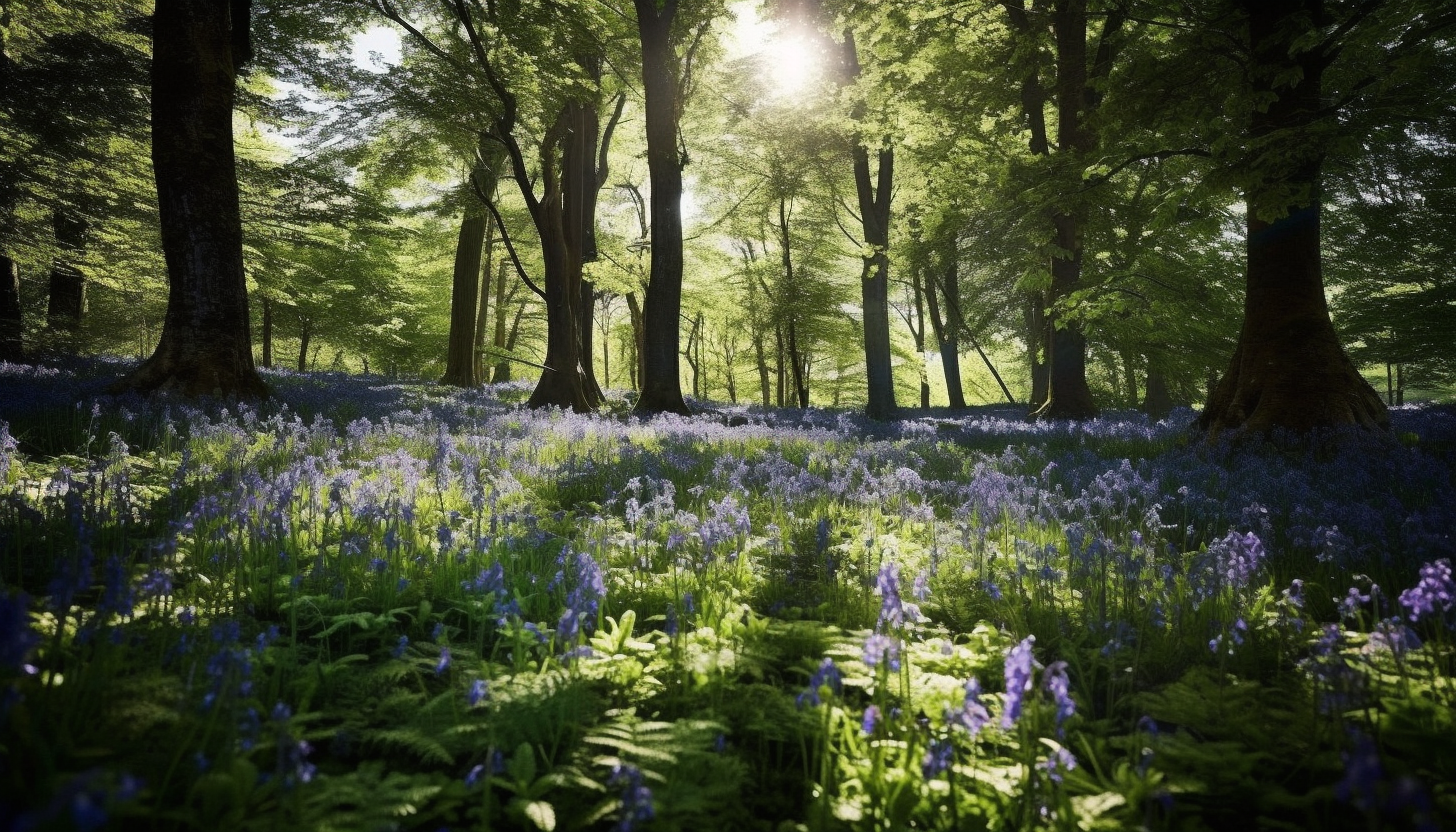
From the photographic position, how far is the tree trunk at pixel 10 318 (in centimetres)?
1352

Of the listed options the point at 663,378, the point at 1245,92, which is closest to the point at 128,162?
the point at 663,378

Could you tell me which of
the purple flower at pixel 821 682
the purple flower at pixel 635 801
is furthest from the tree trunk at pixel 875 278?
the purple flower at pixel 635 801

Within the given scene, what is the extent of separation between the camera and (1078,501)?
16.6ft

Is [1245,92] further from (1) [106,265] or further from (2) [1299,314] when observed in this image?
(1) [106,265]

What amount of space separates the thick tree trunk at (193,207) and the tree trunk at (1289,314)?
11915mm

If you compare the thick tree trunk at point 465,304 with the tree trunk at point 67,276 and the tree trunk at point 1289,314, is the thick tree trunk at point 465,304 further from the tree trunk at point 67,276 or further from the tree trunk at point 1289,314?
the tree trunk at point 1289,314

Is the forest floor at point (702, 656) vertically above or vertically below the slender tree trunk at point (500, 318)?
below

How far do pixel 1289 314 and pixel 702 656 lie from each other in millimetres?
8830

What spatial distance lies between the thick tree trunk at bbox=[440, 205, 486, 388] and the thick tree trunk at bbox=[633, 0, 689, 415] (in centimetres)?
923

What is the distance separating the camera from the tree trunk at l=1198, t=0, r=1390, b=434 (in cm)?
728

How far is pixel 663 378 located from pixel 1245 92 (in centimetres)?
1005

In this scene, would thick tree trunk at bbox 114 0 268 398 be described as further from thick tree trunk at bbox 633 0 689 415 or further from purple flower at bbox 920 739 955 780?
purple flower at bbox 920 739 955 780

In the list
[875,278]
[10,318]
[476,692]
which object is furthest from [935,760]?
[10,318]

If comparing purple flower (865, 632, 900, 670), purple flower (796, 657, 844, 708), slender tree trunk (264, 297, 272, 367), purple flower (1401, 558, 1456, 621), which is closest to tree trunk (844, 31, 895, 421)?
purple flower (1401, 558, 1456, 621)
